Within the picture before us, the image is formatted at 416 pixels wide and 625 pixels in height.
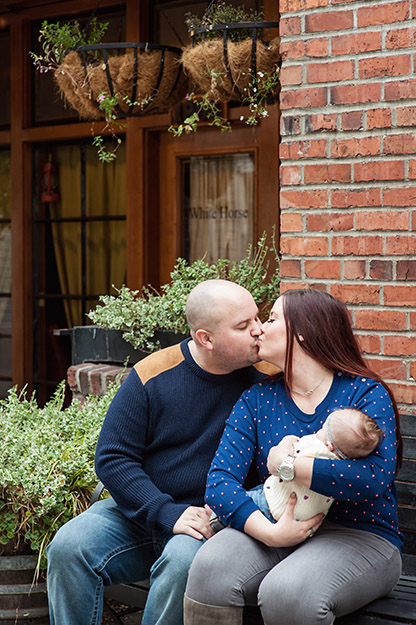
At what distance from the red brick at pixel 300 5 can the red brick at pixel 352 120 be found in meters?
0.44

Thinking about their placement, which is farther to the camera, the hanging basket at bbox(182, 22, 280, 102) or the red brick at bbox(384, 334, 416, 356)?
the hanging basket at bbox(182, 22, 280, 102)

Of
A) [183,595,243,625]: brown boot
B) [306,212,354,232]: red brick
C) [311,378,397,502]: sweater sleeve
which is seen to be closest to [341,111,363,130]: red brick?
[306,212,354,232]: red brick

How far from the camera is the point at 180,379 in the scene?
2744 mm

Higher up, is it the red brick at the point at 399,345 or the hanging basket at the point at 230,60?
the hanging basket at the point at 230,60

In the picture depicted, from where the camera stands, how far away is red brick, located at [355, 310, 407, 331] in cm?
317

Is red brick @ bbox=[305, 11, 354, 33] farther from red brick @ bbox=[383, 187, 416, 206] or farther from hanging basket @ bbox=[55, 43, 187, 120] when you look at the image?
hanging basket @ bbox=[55, 43, 187, 120]

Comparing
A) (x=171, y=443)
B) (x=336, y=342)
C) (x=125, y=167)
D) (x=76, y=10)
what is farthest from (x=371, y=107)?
(x=76, y=10)

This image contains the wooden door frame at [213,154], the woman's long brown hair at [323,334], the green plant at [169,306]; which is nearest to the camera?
the woman's long brown hair at [323,334]

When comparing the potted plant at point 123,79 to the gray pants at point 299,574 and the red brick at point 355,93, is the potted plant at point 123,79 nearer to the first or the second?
the red brick at point 355,93

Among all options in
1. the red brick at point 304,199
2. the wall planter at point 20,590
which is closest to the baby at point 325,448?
the wall planter at point 20,590

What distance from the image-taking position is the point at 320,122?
3.29 metres

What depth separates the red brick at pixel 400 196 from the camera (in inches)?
123

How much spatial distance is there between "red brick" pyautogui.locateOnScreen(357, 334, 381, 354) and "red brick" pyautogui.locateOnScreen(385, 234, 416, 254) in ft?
1.07

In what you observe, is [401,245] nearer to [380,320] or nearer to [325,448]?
[380,320]
